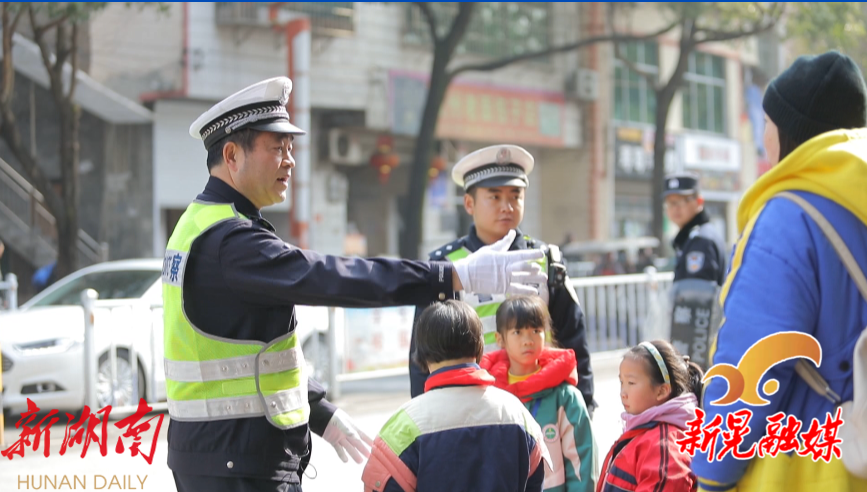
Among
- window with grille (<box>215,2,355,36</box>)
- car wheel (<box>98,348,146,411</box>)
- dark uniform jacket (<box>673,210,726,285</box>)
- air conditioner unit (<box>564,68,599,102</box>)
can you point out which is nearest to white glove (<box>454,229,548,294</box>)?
dark uniform jacket (<box>673,210,726,285</box>)

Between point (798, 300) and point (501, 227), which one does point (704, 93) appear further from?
point (798, 300)

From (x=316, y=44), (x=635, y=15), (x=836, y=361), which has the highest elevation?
(x=635, y=15)

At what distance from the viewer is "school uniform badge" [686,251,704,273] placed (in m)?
6.12

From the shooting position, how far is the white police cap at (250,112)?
2.72 meters

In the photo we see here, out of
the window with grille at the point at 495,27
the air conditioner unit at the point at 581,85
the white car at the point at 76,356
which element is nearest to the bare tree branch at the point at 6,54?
the white car at the point at 76,356

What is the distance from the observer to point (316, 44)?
60.8ft

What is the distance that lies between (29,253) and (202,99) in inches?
163

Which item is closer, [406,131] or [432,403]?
[432,403]

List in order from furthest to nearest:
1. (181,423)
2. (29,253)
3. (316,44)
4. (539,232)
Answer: (539,232), (316,44), (29,253), (181,423)

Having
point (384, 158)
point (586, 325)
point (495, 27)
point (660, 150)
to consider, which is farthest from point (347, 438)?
point (495, 27)

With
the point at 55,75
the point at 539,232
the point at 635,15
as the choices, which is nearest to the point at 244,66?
the point at 55,75

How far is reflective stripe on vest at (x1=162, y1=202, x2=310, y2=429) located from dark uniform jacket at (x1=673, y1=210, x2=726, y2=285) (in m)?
4.03

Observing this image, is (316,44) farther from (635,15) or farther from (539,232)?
(635,15)

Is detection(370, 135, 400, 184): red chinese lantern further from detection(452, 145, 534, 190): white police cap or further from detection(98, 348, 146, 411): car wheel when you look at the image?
detection(452, 145, 534, 190): white police cap
